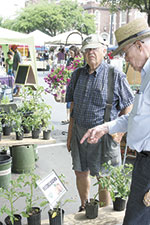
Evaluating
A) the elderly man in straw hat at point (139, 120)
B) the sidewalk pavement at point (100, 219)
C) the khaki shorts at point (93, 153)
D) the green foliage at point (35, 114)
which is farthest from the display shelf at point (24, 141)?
the elderly man in straw hat at point (139, 120)

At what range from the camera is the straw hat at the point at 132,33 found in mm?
1613

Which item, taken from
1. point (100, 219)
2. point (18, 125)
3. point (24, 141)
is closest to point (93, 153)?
point (100, 219)

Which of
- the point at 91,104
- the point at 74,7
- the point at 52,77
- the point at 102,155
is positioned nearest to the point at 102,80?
the point at 91,104

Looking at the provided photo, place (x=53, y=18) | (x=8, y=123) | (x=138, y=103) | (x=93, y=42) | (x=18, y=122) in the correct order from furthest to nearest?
(x=53, y=18)
(x=8, y=123)
(x=18, y=122)
(x=93, y=42)
(x=138, y=103)

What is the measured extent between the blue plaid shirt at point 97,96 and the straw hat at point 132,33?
2.95 ft

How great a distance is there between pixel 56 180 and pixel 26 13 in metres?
45.1

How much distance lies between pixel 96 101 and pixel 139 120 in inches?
41.3

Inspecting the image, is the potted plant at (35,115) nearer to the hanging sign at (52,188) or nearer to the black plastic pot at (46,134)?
the black plastic pot at (46,134)

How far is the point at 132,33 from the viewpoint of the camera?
1647 mm

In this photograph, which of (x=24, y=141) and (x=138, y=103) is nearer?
(x=138, y=103)

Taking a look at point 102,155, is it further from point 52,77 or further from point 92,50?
point 52,77

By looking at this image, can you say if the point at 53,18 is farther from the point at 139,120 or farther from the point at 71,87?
the point at 139,120

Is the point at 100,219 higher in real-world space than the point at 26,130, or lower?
lower

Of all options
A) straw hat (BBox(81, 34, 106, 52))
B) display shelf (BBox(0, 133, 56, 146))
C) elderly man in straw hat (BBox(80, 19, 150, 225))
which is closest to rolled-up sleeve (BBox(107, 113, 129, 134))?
elderly man in straw hat (BBox(80, 19, 150, 225))
